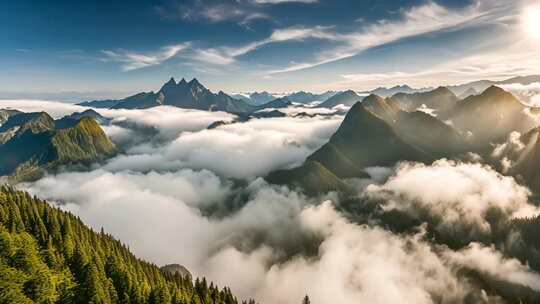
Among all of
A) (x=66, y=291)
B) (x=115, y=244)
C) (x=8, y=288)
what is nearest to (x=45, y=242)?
(x=66, y=291)

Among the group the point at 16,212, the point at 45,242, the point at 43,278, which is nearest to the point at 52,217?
the point at 16,212

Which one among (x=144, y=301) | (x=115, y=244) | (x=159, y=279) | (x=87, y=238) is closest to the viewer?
(x=144, y=301)

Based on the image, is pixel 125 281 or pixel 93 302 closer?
pixel 93 302

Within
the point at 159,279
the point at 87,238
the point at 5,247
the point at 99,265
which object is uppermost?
the point at 5,247

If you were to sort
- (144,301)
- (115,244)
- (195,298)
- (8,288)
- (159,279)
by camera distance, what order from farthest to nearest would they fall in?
(115,244) → (159,279) → (195,298) → (144,301) → (8,288)

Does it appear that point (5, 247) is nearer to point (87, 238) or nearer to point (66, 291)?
point (66, 291)

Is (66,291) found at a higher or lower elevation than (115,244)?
higher
